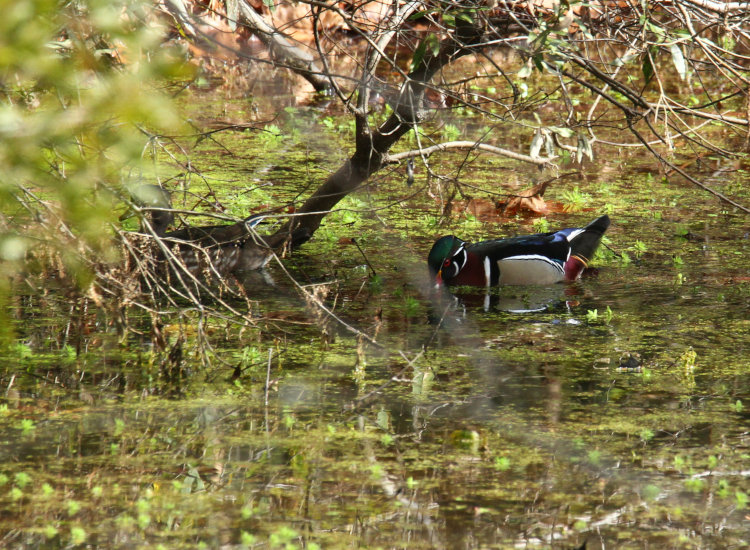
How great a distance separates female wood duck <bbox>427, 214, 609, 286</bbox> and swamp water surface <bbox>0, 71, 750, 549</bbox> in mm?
142

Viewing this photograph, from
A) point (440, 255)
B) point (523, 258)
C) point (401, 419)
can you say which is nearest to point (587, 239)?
point (523, 258)

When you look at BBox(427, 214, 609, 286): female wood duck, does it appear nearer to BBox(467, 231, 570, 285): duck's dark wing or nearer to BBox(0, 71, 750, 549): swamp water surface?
BBox(467, 231, 570, 285): duck's dark wing

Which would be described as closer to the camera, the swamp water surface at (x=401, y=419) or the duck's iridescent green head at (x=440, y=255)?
the swamp water surface at (x=401, y=419)

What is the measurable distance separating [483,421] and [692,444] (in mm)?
804

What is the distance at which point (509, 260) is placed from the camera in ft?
20.1

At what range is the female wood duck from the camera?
20.1 ft

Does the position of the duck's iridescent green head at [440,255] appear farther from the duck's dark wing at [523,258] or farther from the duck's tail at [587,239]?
the duck's tail at [587,239]

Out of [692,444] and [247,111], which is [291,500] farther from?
[247,111]

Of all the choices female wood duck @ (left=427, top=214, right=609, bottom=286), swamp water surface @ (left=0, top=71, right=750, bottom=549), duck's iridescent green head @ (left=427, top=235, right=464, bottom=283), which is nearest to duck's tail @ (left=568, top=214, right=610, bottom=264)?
female wood duck @ (left=427, top=214, right=609, bottom=286)

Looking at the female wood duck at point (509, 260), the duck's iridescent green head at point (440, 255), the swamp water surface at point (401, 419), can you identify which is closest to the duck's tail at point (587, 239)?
the female wood duck at point (509, 260)

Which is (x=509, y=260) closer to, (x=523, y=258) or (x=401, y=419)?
(x=523, y=258)

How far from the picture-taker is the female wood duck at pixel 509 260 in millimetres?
6117

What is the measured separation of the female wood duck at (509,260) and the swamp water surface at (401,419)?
0.14m

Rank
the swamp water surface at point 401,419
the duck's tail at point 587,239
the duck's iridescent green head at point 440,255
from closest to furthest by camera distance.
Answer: the swamp water surface at point 401,419 → the duck's iridescent green head at point 440,255 → the duck's tail at point 587,239
